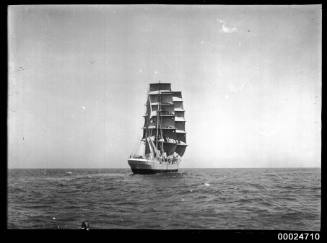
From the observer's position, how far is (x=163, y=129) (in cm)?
4716

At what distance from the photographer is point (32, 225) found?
13.1 metres

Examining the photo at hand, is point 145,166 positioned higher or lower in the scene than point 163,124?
lower

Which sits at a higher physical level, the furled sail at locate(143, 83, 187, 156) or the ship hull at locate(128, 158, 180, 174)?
the furled sail at locate(143, 83, 187, 156)

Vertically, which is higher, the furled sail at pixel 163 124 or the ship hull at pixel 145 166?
the furled sail at pixel 163 124

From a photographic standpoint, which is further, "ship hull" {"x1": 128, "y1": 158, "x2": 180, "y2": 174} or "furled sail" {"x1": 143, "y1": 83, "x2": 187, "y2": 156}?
"furled sail" {"x1": 143, "y1": 83, "x2": 187, "y2": 156}

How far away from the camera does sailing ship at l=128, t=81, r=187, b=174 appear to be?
45.8 metres

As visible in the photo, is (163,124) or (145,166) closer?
(145,166)

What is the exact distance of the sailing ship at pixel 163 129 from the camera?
45.8 metres

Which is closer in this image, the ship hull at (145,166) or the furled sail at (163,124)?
the ship hull at (145,166)
